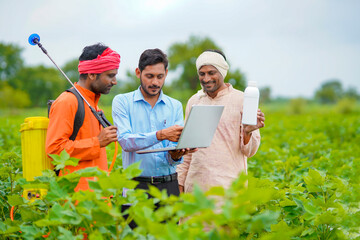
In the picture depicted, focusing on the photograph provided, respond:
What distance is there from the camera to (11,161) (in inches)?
153

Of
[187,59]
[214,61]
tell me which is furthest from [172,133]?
[187,59]

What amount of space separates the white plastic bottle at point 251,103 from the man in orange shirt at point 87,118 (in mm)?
926

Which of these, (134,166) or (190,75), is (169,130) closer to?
(134,166)

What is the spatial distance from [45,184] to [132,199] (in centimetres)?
55

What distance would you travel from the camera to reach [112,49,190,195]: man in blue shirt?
11.5 ft

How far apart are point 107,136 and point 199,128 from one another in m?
0.64

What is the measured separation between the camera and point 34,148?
3.21 metres

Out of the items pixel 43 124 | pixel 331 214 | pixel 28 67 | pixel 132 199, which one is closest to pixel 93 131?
pixel 43 124

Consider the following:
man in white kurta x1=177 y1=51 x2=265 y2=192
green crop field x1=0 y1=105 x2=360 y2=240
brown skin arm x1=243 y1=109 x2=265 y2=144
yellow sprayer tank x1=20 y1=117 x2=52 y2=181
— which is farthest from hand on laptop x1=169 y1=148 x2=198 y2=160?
yellow sprayer tank x1=20 y1=117 x2=52 y2=181

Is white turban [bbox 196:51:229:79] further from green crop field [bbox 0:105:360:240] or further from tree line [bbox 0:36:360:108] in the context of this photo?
tree line [bbox 0:36:360:108]

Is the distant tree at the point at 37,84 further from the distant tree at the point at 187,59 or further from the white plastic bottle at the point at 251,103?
the white plastic bottle at the point at 251,103

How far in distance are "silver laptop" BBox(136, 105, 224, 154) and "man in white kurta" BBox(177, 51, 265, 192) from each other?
352 mm

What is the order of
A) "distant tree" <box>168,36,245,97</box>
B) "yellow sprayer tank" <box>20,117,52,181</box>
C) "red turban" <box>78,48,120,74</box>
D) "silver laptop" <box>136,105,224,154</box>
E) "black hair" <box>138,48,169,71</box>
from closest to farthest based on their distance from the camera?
1. "silver laptop" <box>136,105,224,154</box>
2. "yellow sprayer tank" <box>20,117,52,181</box>
3. "red turban" <box>78,48,120,74</box>
4. "black hair" <box>138,48,169,71</box>
5. "distant tree" <box>168,36,245,97</box>

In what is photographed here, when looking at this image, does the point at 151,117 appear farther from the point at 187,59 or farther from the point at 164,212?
the point at 187,59
